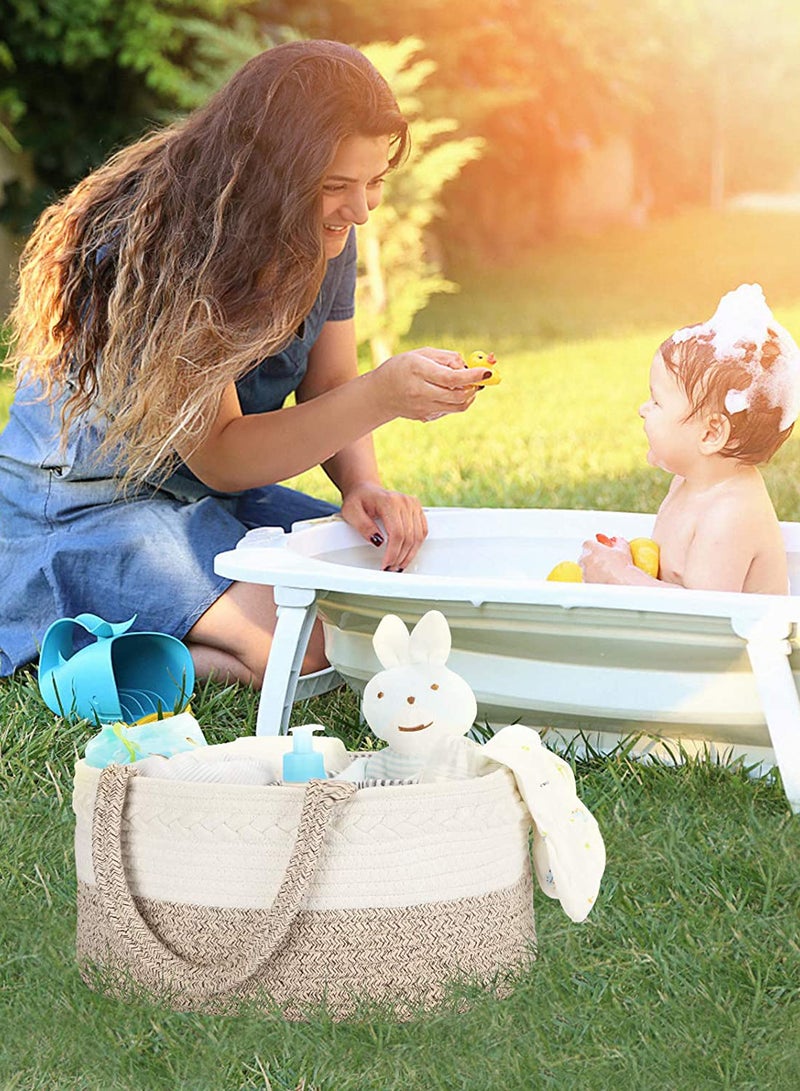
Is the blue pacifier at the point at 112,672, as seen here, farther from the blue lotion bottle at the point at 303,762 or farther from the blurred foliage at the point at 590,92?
the blurred foliage at the point at 590,92

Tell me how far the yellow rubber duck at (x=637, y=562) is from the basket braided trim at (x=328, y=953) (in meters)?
0.89

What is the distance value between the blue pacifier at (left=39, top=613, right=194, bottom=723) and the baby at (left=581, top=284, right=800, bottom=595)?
0.69 meters

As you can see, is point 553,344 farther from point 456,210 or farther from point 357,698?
point 357,698

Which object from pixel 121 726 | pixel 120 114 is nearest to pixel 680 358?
pixel 121 726

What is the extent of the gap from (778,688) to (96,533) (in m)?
1.16

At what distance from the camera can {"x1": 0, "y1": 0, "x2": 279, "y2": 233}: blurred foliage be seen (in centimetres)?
803

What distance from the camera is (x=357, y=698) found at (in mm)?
2262

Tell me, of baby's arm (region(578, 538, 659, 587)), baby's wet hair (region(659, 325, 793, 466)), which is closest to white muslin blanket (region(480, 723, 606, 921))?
baby's arm (region(578, 538, 659, 587))

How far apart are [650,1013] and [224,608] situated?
1.17 metres

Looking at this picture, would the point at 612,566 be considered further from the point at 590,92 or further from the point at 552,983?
the point at 590,92

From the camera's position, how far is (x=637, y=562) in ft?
7.04

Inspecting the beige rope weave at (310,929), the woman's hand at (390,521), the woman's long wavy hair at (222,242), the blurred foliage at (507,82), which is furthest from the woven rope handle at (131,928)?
the blurred foliage at (507,82)

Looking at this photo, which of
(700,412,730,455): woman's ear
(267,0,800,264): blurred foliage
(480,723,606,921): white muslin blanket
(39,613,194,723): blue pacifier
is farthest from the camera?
(267,0,800,264): blurred foliage

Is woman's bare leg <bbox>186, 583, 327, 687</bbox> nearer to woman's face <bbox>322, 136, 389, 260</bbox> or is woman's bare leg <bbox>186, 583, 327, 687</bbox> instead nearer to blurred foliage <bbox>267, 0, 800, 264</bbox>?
woman's face <bbox>322, 136, 389, 260</bbox>
